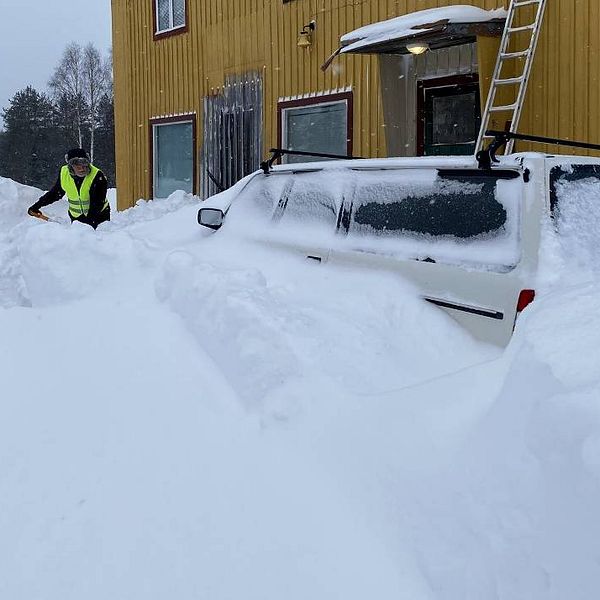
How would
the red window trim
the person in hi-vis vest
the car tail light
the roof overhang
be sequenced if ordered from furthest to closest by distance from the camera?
the red window trim < the person in hi-vis vest < the roof overhang < the car tail light

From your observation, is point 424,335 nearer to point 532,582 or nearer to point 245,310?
point 245,310

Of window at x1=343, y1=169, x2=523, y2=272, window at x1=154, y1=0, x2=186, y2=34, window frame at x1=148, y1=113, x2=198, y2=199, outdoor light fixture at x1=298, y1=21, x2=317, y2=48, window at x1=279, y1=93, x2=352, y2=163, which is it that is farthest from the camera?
window at x1=154, y1=0, x2=186, y2=34

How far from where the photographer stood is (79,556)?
3.08 m

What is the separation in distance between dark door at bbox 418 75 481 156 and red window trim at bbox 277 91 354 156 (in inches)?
36.1

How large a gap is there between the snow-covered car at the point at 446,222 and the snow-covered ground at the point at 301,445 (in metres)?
0.13

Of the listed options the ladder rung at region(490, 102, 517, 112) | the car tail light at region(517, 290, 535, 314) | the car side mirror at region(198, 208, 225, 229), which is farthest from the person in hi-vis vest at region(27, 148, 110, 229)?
the car tail light at region(517, 290, 535, 314)

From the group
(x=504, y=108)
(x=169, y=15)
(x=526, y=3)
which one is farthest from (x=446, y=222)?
(x=169, y=15)

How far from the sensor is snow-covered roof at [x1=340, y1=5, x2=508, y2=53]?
841 cm

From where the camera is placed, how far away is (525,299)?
12.9 ft

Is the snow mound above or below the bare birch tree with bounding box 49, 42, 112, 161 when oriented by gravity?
below

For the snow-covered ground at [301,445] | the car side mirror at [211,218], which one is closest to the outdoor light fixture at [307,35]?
the car side mirror at [211,218]

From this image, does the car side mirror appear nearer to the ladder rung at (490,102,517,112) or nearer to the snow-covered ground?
the snow-covered ground

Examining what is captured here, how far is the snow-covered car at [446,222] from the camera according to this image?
13.3 ft

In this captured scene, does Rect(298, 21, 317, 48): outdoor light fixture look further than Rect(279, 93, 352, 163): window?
Yes
